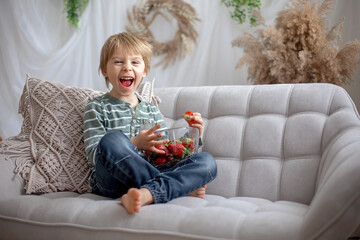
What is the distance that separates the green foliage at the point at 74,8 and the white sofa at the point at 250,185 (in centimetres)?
144

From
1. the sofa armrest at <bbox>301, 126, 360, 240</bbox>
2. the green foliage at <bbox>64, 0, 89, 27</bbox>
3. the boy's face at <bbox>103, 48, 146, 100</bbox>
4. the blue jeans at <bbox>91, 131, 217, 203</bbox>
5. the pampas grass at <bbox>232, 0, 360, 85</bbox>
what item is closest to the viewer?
the sofa armrest at <bbox>301, 126, 360, 240</bbox>

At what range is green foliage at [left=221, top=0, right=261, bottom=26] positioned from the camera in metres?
2.34

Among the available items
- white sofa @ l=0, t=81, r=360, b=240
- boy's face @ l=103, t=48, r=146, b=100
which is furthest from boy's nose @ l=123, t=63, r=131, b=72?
white sofa @ l=0, t=81, r=360, b=240

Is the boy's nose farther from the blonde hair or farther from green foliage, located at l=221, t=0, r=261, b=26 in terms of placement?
green foliage, located at l=221, t=0, r=261, b=26

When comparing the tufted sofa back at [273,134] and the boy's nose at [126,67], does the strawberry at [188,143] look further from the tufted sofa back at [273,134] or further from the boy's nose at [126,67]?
the boy's nose at [126,67]

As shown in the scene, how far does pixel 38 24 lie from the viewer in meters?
2.86

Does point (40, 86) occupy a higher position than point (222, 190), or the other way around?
point (40, 86)

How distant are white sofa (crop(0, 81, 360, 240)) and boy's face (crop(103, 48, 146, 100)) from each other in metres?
A: 0.29

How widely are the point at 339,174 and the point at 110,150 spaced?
70 cm

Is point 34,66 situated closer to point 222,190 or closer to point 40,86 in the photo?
point 40,86

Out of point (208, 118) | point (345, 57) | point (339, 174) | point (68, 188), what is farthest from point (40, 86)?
point (345, 57)

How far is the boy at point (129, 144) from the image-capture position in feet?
3.88

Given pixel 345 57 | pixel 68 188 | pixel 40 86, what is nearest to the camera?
pixel 68 188

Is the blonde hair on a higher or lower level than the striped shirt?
higher
